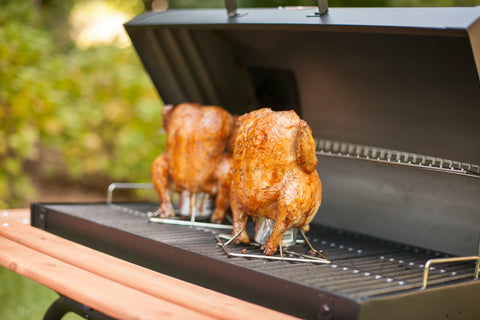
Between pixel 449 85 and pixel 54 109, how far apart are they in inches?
179

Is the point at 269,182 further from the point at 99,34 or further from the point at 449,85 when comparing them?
the point at 99,34

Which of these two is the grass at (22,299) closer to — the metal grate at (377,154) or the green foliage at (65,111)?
the green foliage at (65,111)

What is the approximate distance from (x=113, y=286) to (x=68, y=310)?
0.99m

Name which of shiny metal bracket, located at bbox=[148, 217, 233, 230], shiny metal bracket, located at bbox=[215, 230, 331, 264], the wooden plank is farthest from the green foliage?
shiny metal bracket, located at bbox=[215, 230, 331, 264]

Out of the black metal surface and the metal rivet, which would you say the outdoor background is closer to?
the black metal surface

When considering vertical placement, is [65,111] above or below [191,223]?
above

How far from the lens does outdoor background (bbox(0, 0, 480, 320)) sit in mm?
5812

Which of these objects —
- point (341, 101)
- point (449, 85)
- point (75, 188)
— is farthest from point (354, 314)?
point (75, 188)

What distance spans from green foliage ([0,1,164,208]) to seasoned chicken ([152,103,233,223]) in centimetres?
270

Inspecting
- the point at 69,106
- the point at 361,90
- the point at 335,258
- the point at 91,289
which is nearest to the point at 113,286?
the point at 91,289

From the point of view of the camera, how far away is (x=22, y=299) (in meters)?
5.47

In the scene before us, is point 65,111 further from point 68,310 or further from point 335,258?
point 335,258

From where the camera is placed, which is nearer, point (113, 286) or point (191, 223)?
point (113, 286)

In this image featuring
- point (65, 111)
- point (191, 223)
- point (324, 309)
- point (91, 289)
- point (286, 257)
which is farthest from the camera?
point (65, 111)
